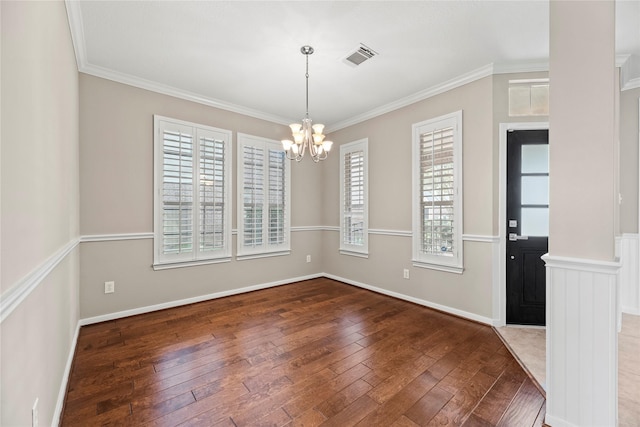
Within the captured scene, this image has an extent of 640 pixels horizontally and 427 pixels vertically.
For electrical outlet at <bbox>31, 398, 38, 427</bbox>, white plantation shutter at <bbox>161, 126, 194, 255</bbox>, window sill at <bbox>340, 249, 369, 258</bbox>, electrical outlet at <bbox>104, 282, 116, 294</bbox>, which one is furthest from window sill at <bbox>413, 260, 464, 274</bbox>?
electrical outlet at <bbox>104, 282, 116, 294</bbox>

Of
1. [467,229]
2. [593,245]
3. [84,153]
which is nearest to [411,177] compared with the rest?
[467,229]

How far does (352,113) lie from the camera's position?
4617mm

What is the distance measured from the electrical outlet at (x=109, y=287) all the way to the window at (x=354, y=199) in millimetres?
3316

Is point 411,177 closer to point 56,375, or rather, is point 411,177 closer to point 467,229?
point 467,229

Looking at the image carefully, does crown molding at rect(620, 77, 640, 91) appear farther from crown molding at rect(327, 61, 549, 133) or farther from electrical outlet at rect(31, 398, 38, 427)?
electrical outlet at rect(31, 398, 38, 427)

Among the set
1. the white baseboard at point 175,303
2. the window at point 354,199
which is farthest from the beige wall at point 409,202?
the white baseboard at point 175,303

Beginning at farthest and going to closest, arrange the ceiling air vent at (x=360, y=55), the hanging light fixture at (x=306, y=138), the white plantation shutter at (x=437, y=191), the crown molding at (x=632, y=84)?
the white plantation shutter at (x=437, y=191)
the crown molding at (x=632, y=84)
the hanging light fixture at (x=306, y=138)
the ceiling air vent at (x=360, y=55)

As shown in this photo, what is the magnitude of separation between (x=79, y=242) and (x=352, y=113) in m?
4.00

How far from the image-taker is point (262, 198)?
459 centimetres

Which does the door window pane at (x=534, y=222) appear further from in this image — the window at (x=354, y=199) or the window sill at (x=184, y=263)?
the window sill at (x=184, y=263)

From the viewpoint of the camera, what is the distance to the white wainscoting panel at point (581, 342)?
1507mm

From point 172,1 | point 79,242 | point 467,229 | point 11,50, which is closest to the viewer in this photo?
point 11,50

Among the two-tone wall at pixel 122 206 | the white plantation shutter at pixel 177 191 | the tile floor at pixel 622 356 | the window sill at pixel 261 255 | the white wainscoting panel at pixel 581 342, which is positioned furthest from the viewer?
the window sill at pixel 261 255

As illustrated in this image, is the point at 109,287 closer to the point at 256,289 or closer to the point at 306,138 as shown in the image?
the point at 256,289
